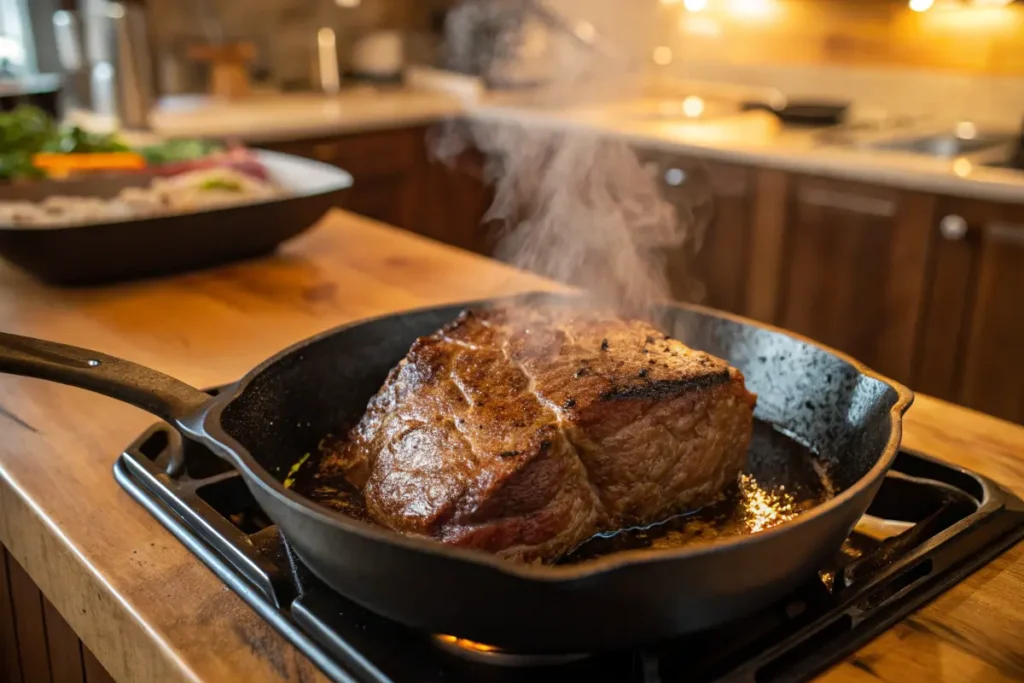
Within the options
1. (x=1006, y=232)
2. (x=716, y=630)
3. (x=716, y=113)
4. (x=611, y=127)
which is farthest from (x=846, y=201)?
(x=716, y=630)

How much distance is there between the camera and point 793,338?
3.25ft

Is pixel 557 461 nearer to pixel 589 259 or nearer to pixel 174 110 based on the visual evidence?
pixel 589 259

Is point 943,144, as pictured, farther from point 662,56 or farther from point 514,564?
point 514,564

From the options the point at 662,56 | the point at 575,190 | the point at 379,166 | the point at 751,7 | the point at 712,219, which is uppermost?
the point at 751,7

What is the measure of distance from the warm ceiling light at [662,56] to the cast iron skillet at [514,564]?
11.9 feet

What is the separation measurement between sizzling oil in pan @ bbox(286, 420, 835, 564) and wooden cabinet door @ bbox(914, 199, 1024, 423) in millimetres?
1754

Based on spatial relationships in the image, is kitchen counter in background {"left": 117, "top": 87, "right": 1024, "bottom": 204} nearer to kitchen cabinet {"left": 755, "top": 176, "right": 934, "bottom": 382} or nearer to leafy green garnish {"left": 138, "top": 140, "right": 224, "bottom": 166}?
kitchen cabinet {"left": 755, "top": 176, "right": 934, "bottom": 382}

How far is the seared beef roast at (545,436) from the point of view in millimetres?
755

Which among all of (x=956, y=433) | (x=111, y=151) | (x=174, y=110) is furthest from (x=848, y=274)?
(x=174, y=110)

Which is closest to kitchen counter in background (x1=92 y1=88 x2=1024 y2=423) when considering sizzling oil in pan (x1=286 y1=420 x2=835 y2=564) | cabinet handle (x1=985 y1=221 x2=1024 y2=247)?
cabinet handle (x1=985 y1=221 x2=1024 y2=247)

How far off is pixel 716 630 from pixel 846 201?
2.28 metres

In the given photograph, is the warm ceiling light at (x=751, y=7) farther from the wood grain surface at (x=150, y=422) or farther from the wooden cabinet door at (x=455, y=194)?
the wood grain surface at (x=150, y=422)

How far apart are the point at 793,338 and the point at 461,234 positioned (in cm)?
317

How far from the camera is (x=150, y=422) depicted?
41.6 inches
